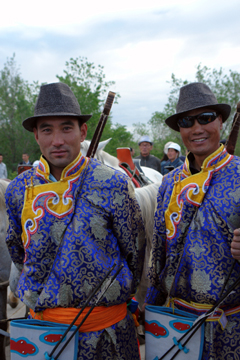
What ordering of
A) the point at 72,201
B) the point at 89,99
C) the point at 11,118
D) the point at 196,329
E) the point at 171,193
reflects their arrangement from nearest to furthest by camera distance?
1. the point at 196,329
2. the point at 72,201
3. the point at 171,193
4. the point at 89,99
5. the point at 11,118

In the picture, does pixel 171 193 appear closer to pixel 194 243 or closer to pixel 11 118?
pixel 194 243

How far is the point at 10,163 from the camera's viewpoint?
24.5 metres

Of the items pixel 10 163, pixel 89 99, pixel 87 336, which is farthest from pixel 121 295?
pixel 10 163

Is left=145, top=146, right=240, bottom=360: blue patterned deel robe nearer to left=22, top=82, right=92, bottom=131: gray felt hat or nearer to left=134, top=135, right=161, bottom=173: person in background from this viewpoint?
left=22, top=82, right=92, bottom=131: gray felt hat

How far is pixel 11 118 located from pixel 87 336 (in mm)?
25150

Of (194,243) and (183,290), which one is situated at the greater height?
(194,243)

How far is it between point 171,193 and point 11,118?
81.7 ft

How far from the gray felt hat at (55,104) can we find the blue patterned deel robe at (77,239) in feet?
0.76

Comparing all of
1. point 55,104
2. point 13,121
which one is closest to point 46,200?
point 55,104

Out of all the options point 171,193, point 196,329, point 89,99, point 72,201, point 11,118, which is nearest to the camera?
point 196,329

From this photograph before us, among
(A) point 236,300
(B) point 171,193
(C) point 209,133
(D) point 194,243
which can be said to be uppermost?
(C) point 209,133

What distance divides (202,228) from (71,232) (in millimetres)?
625

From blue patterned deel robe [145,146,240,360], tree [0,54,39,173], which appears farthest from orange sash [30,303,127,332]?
tree [0,54,39,173]

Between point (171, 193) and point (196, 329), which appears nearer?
point (196, 329)
